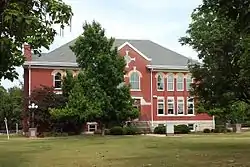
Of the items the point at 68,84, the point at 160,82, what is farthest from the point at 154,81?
the point at 68,84

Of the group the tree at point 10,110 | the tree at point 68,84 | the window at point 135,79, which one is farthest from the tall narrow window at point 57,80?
the tree at point 10,110

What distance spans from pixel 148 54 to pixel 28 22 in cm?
5933

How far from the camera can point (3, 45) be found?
8547mm

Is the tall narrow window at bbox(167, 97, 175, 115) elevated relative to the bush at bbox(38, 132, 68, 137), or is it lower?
elevated

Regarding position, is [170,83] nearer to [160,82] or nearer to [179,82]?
[179,82]

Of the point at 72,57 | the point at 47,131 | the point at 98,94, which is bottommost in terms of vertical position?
the point at 47,131

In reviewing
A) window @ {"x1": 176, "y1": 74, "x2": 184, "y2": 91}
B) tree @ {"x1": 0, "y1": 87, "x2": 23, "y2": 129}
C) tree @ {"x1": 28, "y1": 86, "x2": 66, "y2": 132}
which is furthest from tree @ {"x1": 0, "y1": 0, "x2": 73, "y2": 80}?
tree @ {"x1": 0, "y1": 87, "x2": 23, "y2": 129}

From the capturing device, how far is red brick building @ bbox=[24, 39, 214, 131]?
60.7m

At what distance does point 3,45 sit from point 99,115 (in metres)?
37.8

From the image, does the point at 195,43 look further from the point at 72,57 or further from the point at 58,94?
the point at 72,57

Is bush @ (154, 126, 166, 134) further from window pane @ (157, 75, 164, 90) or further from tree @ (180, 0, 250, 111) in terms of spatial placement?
tree @ (180, 0, 250, 111)

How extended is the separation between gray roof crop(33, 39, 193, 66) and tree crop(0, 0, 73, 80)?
1991 inches

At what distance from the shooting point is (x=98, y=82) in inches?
1855

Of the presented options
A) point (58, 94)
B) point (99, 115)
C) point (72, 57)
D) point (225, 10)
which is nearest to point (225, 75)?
point (225, 10)
